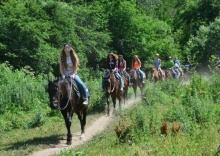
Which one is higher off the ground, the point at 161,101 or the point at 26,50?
the point at 26,50

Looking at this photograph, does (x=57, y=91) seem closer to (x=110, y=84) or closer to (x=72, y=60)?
(x=72, y=60)

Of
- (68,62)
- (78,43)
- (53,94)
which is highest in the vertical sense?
(78,43)

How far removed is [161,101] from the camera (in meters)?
19.9

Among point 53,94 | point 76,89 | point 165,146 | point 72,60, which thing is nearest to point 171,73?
point 76,89

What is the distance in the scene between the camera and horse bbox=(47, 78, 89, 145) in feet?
40.8

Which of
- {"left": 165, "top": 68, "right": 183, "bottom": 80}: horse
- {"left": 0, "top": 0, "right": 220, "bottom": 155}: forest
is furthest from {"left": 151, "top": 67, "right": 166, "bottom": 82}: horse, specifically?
{"left": 0, "top": 0, "right": 220, "bottom": 155}: forest

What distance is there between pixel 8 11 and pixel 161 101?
14.2m

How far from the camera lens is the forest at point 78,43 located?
1928 cm

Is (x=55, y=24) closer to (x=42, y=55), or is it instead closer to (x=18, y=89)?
(x=42, y=55)

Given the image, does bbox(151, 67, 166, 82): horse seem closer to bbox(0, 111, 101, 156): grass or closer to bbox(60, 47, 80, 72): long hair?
bbox(0, 111, 101, 156): grass

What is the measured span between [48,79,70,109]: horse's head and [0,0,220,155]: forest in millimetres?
3351

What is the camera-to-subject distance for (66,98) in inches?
523

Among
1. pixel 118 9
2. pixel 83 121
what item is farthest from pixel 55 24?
pixel 83 121

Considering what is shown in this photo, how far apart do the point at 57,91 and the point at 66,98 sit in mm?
832
